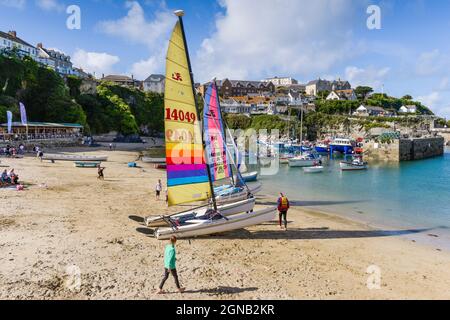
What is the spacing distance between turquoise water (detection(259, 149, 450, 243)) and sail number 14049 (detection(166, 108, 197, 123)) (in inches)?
598

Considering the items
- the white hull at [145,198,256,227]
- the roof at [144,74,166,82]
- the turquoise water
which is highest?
the roof at [144,74,166,82]

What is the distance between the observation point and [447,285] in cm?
1205

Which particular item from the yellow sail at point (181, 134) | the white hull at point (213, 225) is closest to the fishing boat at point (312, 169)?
the white hull at point (213, 225)

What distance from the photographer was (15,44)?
8944cm

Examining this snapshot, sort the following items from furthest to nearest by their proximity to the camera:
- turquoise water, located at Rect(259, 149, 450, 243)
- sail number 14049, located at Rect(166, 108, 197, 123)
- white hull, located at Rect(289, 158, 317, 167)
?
white hull, located at Rect(289, 158, 317, 167)
turquoise water, located at Rect(259, 149, 450, 243)
sail number 14049, located at Rect(166, 108, 197, 123)

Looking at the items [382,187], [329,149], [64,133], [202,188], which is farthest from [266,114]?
[202,188]

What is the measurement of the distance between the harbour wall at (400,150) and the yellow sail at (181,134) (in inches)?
2723

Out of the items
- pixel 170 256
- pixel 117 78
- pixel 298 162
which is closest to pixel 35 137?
pixel 298 162

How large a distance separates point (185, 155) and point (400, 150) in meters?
72.3

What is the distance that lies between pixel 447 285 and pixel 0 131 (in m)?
58.0

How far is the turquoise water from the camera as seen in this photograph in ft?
78.1

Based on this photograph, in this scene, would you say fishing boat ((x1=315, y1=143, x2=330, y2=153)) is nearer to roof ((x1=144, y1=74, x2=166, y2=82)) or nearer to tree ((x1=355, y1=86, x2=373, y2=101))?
roof ((x1=144, y1=74, x2=166, y2=82))

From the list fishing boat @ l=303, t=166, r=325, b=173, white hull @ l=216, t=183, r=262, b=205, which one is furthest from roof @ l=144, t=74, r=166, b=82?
white hull @ l=216, t=183, r=262, b=205

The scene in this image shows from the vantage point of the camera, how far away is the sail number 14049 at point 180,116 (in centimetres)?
1345
